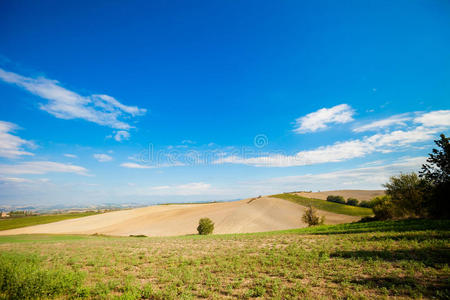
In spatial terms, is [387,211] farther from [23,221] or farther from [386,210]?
[23,221]

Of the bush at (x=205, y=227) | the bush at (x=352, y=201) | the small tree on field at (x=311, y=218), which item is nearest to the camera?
the small tree on field at (x=311, y=218)

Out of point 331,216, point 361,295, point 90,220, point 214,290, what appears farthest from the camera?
point 90,220

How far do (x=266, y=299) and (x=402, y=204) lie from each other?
3989cm

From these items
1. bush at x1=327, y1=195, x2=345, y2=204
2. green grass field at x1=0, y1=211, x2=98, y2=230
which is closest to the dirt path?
green grass field at x1=0, y1=211, x2=98, y2=230

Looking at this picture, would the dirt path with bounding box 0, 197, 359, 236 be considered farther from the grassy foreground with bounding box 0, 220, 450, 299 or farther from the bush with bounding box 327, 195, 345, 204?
the grassy foreground with bounding box 0, 220, 450, 299

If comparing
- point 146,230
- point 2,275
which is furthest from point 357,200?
point 2,275

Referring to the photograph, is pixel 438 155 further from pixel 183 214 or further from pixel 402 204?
pixel 183 214

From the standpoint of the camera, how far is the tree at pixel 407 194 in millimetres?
31375

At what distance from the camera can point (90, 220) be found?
8188 centimetres

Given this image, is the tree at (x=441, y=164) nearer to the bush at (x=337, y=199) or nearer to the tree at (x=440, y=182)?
the tree at (x=440, y=182)

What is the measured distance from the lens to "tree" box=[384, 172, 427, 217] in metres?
31.4

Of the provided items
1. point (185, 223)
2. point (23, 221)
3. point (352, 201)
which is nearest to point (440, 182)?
point (185, 223)

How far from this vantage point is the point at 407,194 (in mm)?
34031

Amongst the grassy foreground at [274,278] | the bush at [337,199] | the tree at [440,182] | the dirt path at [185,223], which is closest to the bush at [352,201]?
the bush at [337,199]
